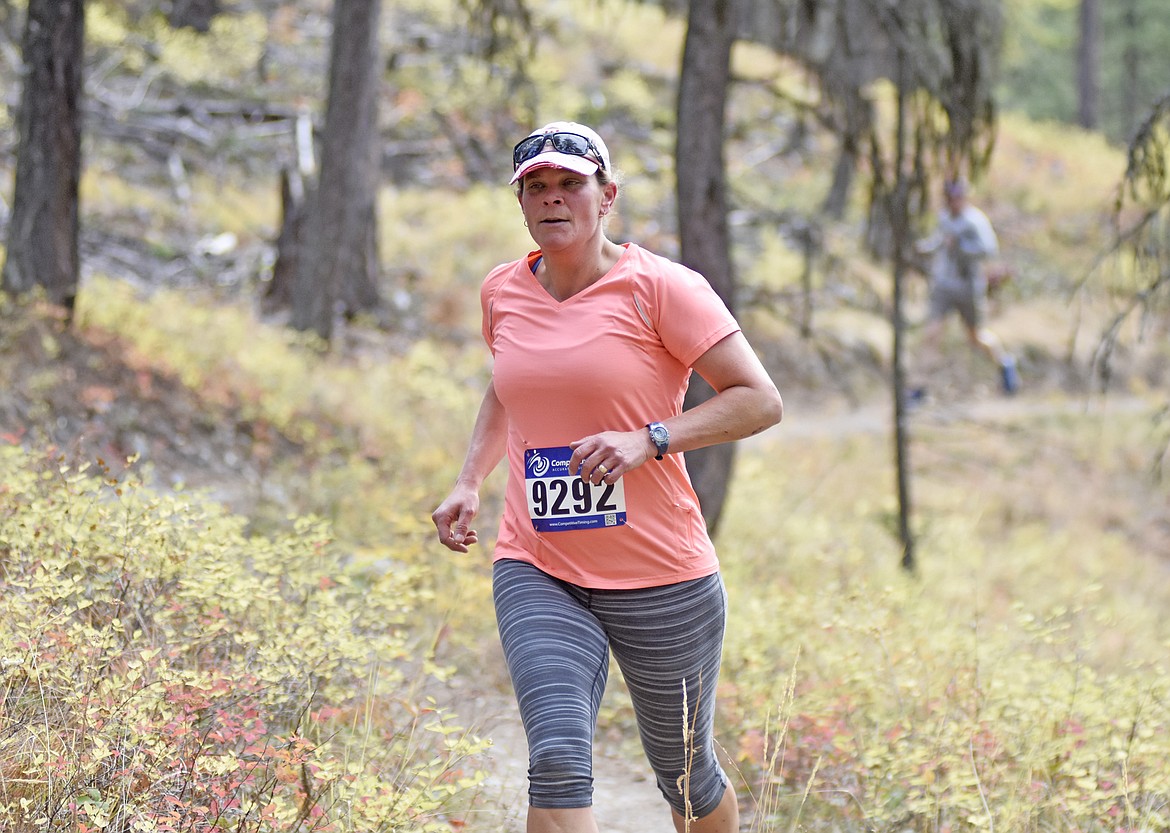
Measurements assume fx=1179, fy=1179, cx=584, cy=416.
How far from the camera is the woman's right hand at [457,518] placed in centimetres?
327

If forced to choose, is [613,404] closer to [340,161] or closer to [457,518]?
[457,518]

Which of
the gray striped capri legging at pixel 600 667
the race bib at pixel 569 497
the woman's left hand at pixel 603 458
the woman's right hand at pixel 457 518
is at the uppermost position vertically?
the woman's left hand at pixel 603 458

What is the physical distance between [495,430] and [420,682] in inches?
59.4

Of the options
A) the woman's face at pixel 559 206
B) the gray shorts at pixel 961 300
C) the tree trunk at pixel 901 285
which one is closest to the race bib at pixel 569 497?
the woman's face at pixel 559 206

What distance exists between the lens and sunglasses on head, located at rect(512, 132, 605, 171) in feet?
10.0

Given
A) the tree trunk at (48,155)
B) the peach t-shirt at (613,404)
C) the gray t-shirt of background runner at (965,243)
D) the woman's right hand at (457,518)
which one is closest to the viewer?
the peach t-shirt at (613,404)

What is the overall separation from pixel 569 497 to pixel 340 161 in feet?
29.5

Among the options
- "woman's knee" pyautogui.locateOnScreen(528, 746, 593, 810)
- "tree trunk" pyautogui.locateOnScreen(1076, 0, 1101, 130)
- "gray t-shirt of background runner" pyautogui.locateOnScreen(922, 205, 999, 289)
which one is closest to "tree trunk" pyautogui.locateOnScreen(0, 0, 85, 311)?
"woman's knee" pyautogui.locateOnScreen(528, 746, 593, 810)

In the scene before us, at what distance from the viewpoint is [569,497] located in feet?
10.1

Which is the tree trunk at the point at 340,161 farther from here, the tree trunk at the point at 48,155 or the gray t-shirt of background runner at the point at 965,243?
the gray t-shirt of background runner at the point at 965,243

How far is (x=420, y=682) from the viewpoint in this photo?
4.58 meters

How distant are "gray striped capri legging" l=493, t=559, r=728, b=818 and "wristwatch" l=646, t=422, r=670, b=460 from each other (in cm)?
40

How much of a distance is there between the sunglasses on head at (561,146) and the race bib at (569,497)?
77 cm

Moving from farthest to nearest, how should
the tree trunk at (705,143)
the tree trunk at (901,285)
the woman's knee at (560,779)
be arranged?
the tree trunk at (901,285), the tree trunk at (705,143), the woman's knee at (560,779)
